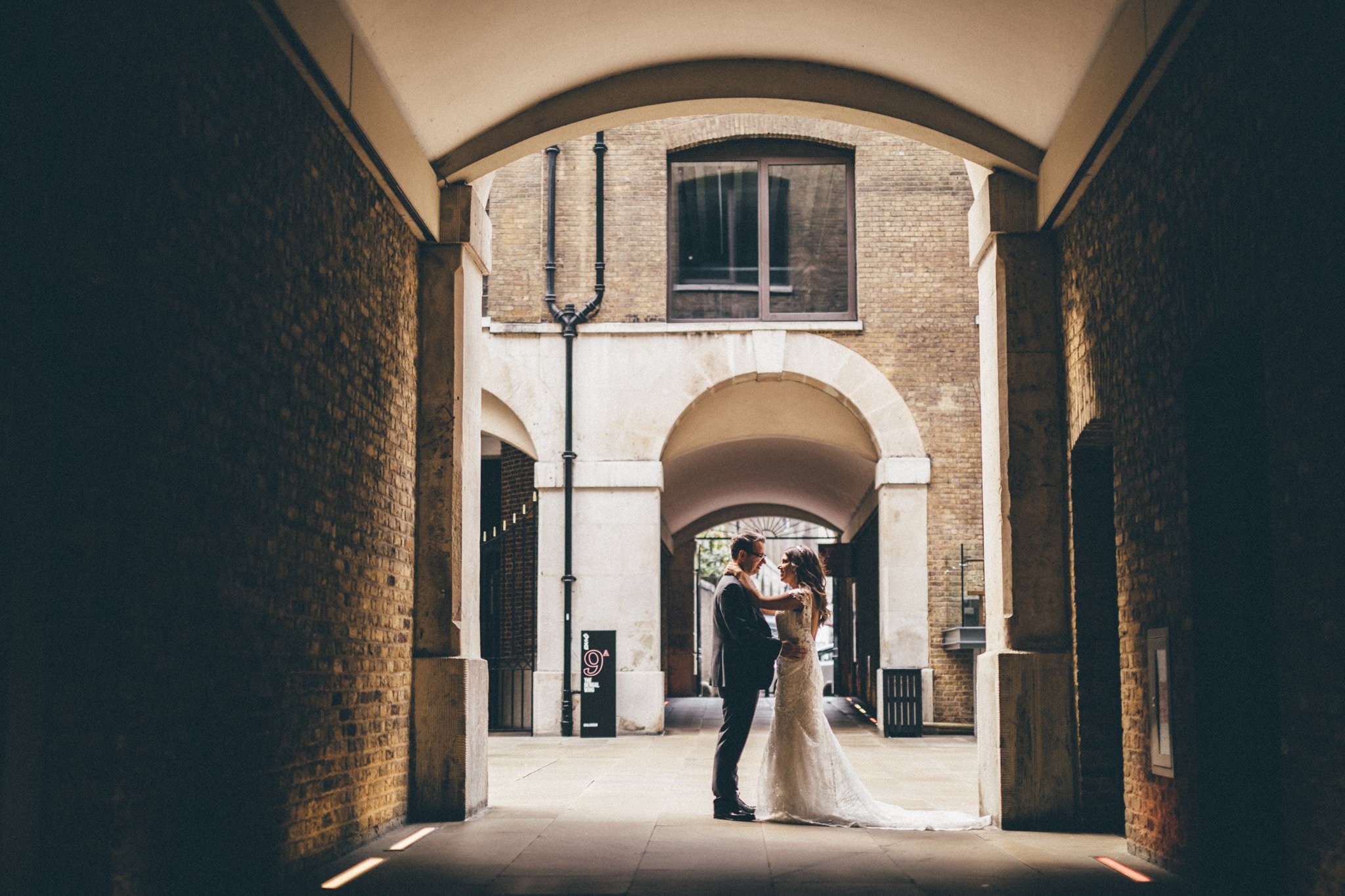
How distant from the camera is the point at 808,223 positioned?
18.9 meters

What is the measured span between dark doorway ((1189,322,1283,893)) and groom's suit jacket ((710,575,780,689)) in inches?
126

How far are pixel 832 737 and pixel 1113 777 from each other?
70.5 inches

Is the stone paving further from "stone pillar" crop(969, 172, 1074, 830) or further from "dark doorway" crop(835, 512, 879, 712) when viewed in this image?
"dark doorway" crop(835, 512, 879, 712)

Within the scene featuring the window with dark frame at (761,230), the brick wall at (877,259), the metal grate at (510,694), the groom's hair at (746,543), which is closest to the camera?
the groom's hair at (746,543)

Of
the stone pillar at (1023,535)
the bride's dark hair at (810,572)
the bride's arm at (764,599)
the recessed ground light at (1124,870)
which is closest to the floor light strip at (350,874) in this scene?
the bride's arm at (764,599)

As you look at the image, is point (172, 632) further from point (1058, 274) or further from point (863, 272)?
point (863, 272)

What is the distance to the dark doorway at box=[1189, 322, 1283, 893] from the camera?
19.9 feet

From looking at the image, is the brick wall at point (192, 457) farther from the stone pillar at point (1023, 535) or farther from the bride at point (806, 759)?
the stone pillar at point (1023, 535)

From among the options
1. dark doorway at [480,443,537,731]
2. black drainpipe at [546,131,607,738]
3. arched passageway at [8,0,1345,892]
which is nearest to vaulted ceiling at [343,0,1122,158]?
arched passageway at [8,0,1345,892]

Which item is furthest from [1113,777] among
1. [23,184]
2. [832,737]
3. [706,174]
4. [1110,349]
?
[706,174]

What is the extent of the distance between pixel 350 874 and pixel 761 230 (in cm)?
1358

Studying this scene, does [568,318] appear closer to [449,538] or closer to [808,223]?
[808,223]

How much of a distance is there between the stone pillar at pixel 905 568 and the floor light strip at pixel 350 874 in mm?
11674

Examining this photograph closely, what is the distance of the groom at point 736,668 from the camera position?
8883mm
